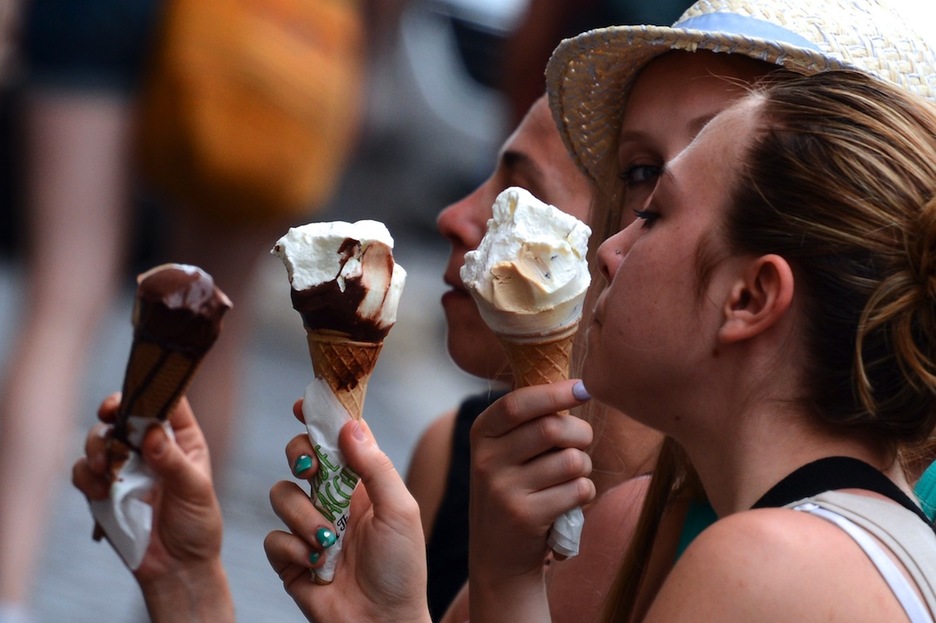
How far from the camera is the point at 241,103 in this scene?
4.08 metres

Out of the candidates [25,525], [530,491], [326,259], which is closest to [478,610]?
[530,491]

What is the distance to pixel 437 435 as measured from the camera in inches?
126

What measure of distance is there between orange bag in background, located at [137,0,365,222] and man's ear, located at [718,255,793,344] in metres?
2.64

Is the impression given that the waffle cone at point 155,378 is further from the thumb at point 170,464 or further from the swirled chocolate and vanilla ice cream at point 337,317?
the swirled chocolate and vanilla ice cream at point 337,317

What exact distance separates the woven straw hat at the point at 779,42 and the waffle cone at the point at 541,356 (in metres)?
0.57

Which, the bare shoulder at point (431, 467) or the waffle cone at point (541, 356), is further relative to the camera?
the bare shoulder at point (431, 467)

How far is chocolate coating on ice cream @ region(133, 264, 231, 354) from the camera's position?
6.97 feet

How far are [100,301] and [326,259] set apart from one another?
7.11 ft

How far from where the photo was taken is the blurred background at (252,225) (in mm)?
3867

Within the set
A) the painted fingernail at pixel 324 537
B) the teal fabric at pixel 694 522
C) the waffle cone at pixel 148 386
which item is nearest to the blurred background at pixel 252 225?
the waffle cone at pixel 148 386

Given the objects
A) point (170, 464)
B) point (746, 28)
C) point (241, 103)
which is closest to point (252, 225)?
point (241, 103)

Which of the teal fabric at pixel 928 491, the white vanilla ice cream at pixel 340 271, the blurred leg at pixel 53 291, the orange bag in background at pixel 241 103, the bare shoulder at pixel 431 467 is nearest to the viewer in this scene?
A: the white vanilla ice cream at pixel 340 271

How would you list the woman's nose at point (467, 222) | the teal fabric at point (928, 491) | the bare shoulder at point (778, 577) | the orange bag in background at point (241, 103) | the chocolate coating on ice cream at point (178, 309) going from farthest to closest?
the orange bag in background at point (241, 103) → the woman's nose at point (467, 222) → the teal fabric at point (928, 491) → the chocolate coating on ice cream at point (178, 309) → the bare shoulder at point (778, 577)

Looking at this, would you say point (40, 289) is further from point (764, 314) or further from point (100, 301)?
point (764, 314)
